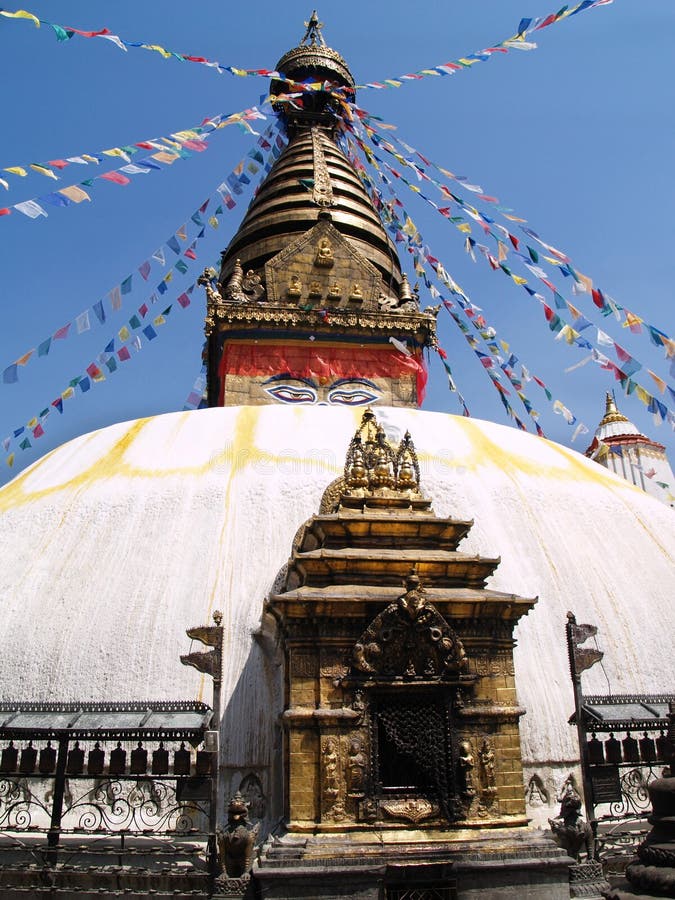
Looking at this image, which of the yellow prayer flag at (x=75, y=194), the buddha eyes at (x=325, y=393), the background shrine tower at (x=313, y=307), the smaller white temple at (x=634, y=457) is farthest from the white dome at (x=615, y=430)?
the yellow prayer flag at (x=75, y=194)

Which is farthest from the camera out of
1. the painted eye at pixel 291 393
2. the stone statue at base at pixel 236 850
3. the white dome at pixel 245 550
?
the painted eye at pixel 291 393

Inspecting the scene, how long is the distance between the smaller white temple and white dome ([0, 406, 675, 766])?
14.2 m

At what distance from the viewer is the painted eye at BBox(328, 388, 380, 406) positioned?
14.3 m

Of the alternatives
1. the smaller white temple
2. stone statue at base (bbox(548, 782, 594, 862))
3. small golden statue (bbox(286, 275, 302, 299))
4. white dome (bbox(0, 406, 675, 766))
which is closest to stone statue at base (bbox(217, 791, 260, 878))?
white dome (bbox(0, 406, 675, 766))

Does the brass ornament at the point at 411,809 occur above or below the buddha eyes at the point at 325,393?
A: below

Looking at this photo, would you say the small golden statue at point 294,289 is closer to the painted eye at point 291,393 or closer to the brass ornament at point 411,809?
the painted eye at point 291,393

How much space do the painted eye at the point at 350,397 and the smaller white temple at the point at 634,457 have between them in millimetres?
11156

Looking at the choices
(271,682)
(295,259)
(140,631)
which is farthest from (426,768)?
(295,259)

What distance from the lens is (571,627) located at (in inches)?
230

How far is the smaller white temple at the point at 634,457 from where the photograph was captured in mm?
23312

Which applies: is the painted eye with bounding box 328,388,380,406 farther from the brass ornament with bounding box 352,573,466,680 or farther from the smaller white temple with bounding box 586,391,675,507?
the smaller white temple with bounding box 586,391,675,507

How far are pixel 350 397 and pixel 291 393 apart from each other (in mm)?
1208

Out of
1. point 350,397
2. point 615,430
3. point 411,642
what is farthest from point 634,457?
point 411,642

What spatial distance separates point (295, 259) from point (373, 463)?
33.8 feet
